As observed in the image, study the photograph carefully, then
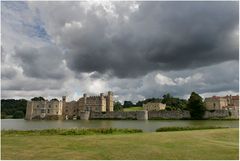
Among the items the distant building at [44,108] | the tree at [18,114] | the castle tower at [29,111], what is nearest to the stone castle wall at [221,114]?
the distant building at [44,108]

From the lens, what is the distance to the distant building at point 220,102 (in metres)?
89.6

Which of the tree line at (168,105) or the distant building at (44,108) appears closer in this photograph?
the tree line at (168,105)

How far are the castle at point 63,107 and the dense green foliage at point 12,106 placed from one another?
2860 cm

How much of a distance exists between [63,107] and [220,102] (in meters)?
59.6

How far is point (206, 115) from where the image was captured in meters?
71.3

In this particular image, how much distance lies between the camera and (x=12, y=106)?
147000 millimetres

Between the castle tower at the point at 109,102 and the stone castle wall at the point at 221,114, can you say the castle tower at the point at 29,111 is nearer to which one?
the castle tower at the point at 109,102

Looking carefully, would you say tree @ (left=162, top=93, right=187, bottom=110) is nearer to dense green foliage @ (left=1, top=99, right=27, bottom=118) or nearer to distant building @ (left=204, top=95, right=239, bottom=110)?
distant building @ (left=204, top=95, right=239, bottom=110)

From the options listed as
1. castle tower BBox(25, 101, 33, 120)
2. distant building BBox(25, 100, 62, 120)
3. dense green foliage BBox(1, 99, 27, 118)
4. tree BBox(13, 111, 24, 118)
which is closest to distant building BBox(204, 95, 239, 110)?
distant building BBox(25, 100, 62, 120)

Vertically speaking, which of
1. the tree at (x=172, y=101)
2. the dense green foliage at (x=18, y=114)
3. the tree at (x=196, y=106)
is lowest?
the dense green foliage at (x=18, y=114)

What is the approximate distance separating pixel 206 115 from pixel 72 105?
57908mm

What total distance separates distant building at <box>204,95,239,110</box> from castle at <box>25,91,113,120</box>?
129 feet

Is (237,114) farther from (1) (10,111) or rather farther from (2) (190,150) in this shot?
(1) (10,111)

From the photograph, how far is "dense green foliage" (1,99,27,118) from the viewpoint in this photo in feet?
446
